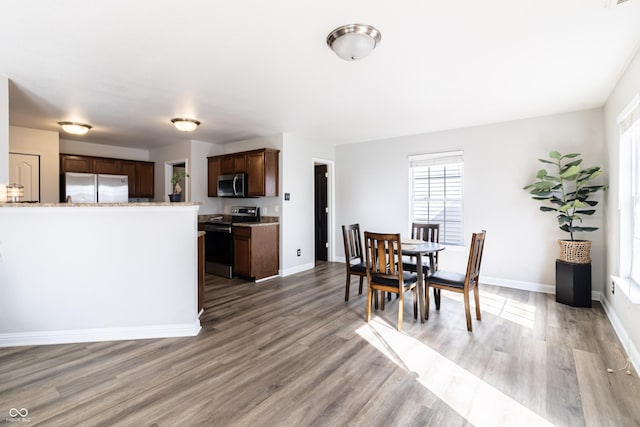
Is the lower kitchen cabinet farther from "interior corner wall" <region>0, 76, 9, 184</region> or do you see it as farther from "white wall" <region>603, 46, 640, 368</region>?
"white wall" <region>603, 46, 640, 368</region>

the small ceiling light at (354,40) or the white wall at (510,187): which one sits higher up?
the small ceiling light at (354,40)

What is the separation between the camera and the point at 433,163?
5.24 meters

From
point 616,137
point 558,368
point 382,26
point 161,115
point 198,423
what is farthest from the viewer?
point 161,115

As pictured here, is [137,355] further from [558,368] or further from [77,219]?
[558,368]

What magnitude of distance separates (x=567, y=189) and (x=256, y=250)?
177 inches

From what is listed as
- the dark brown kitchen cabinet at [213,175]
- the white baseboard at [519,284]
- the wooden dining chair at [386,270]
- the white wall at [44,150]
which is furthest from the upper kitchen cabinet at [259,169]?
the white baseboard at [519,284]

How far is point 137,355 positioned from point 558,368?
3319 millimetres

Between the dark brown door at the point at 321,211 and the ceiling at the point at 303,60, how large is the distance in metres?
2.42

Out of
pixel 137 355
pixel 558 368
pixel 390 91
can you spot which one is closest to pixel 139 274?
pixel 137 355

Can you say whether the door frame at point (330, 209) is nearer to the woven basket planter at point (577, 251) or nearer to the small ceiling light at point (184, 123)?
the small ceiling light at point (184, 123)

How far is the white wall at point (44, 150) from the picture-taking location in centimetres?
483

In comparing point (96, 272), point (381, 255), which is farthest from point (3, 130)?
point (381, 255)

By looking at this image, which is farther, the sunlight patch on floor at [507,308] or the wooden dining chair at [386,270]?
the sunlight patch on floor at [507,308]

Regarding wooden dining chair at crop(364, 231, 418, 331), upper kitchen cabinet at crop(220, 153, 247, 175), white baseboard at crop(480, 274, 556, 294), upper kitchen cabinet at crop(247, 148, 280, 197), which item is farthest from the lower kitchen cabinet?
white baseboard at crop(480, 274, 556, 294)
